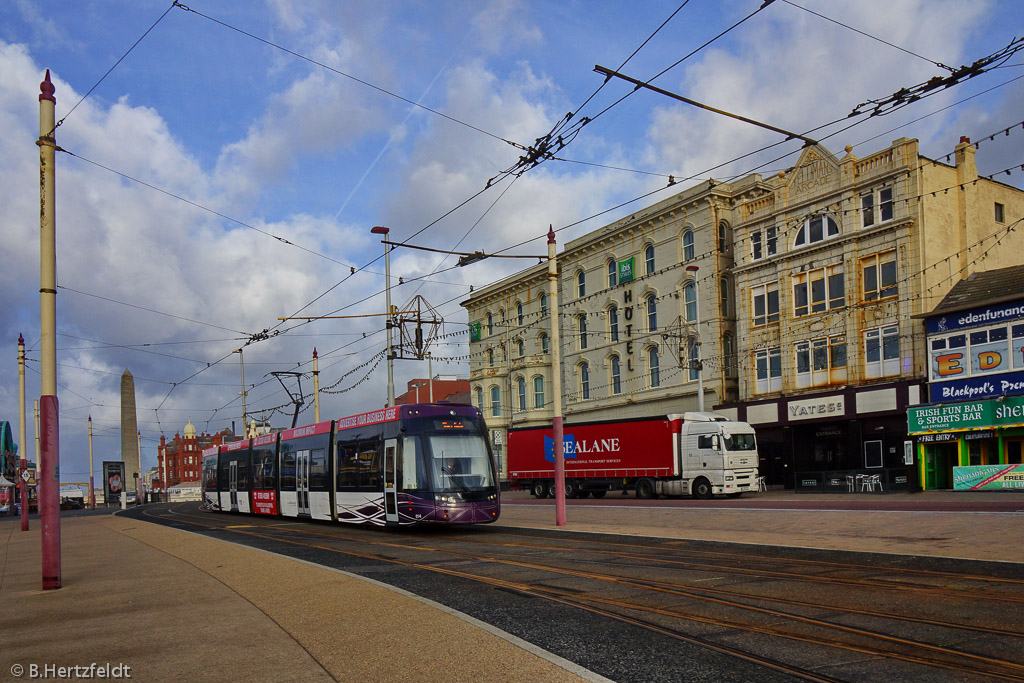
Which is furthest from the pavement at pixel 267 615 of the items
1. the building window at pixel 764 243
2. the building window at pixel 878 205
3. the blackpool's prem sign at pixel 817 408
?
the building window at pixel 764 243

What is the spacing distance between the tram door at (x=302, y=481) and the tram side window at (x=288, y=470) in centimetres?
44

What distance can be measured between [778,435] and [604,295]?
14.8 metres

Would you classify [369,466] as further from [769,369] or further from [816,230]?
[816,230]

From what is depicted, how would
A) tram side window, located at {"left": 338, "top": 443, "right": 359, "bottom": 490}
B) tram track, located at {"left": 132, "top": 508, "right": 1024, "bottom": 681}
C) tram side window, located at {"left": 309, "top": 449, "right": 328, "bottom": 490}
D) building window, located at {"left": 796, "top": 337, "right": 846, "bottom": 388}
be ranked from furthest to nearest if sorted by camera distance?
building window, located at {"left": 796, "top": 337, "right": 846, "bottom": 388}
tram side window, located at {"left": 309, "top": 449, "right": 328, "bottom": 490}
tram side window, located at {"left": 338, "top": 443, "right": 359, "bottom": 490}
tram track, located at {"left": 132, "top": 508, "right": 1024, "bottom": 681}

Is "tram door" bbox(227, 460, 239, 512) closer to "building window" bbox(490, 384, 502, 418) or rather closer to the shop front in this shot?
"building window" bbox(490, 384, 502, 418)

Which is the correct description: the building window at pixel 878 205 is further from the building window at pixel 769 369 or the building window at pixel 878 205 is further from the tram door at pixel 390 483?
the tram door at pixel 390 483

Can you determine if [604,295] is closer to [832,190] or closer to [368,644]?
[832,190]

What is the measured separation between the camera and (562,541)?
59.8ft

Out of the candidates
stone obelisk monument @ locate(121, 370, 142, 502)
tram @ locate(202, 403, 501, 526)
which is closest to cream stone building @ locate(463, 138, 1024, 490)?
tram @ locate(202, 403, 501, 526)

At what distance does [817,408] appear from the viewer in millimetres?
38688

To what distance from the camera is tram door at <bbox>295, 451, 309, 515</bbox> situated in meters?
27.9

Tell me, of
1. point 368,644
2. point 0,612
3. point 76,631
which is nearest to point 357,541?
point 0,612

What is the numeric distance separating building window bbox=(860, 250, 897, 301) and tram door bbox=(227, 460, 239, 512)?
28115 mm

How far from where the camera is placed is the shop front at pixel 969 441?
31.0 metres
